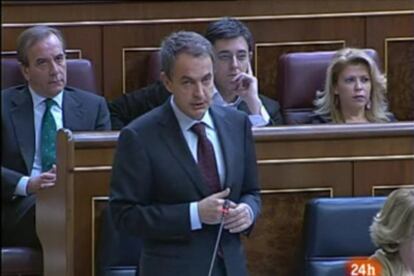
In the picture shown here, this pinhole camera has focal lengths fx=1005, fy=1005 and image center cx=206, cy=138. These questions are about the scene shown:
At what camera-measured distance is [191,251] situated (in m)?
2.40

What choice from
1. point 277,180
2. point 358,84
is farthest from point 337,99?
point 277,180

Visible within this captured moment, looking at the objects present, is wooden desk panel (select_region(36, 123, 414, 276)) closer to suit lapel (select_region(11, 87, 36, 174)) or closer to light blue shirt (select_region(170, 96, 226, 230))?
suit lapel (select_region(11, 87, 36, 174))

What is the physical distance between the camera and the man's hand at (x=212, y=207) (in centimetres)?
231

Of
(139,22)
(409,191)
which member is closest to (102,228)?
(409,191)

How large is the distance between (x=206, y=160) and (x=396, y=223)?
471 millimetres

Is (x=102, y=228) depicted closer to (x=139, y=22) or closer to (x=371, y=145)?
(x=371, y=145)

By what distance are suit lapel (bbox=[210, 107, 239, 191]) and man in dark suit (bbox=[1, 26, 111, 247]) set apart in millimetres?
845

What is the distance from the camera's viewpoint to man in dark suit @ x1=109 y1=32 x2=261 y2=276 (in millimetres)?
2359

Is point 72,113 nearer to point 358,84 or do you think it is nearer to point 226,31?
point 226,31

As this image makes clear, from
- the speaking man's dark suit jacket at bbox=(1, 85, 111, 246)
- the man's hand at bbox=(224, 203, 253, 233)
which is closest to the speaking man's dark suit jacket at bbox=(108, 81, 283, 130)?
the speaking man's dark suit jacket at bbox=(1, 85, 111, 246)

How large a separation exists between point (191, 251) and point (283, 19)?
2.41m

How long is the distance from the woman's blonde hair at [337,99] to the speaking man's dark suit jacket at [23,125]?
0.88 m

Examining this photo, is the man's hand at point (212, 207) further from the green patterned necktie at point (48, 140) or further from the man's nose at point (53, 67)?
the man's nose at point (53, 67)

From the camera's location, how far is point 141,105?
12.6 ft
